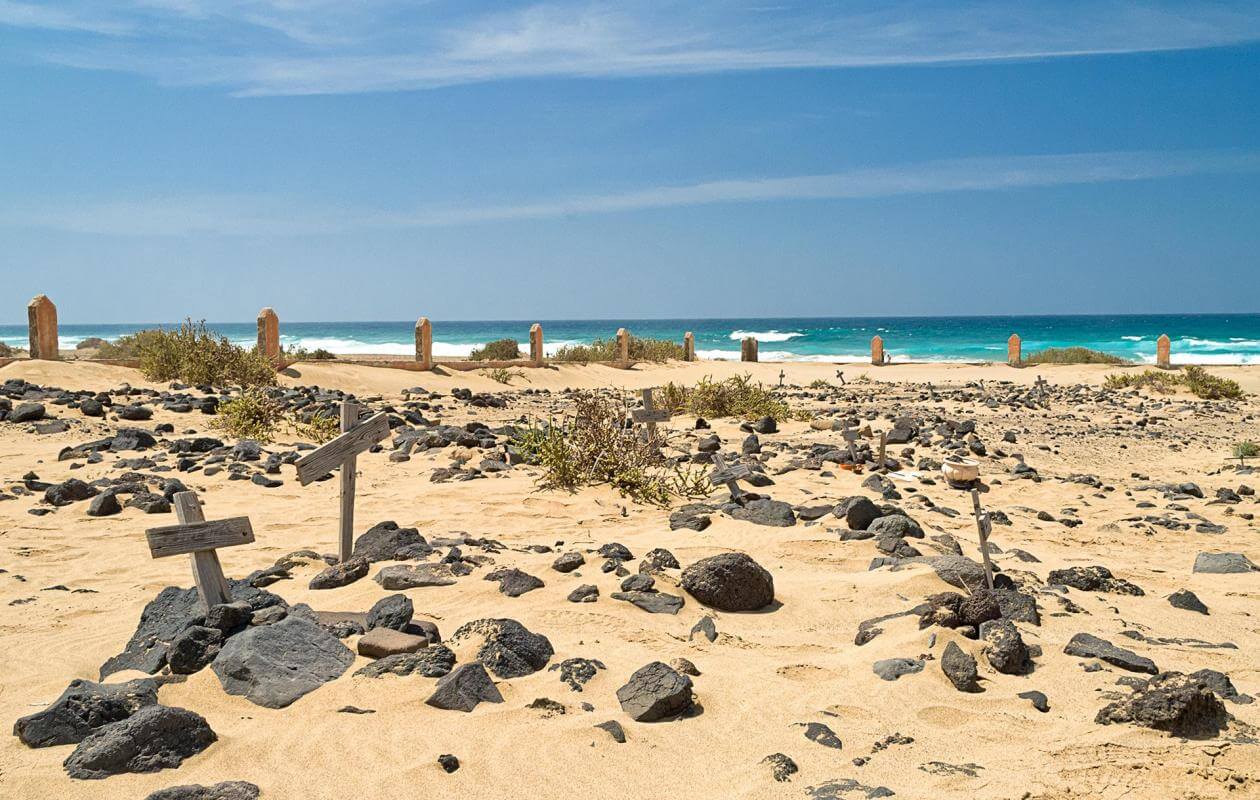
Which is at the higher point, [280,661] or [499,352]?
[499,352]

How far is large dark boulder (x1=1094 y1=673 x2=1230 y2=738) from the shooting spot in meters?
3.85

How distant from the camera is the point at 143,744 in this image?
11.9 ft

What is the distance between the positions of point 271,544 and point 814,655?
461 cm

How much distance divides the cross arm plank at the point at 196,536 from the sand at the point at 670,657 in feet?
2.19

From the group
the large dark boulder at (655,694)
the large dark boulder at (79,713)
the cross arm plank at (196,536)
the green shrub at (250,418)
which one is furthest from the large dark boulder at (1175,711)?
the green shrub at (250,418)

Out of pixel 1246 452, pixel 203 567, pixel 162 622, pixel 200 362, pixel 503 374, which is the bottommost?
pixel 162 622

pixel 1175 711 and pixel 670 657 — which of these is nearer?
pixel 1175 711

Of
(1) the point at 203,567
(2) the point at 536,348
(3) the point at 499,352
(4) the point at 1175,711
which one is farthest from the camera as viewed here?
(3) the point at 499,352

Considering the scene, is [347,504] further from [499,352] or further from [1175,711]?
[499,352]

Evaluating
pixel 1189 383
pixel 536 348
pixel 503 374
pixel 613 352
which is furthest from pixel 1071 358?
pixel 503 374

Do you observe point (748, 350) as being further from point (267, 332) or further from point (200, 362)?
point (200, 362)

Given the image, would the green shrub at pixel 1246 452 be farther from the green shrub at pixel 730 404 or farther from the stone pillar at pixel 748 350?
the stone pillar at pixel 748 350

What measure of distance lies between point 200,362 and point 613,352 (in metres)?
17.1

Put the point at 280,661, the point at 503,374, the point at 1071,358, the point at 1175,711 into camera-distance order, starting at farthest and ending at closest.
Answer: the point at 1071,358 < the point at 503,374 < the point at 280,661 < the point at 1175,711
